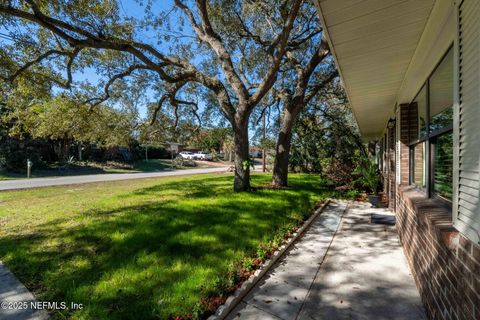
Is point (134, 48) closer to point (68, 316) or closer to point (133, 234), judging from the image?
point (133, 234)

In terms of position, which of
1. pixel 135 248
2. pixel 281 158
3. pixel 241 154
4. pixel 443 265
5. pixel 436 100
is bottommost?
pixel 135 248

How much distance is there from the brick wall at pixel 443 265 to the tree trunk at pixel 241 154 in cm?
518

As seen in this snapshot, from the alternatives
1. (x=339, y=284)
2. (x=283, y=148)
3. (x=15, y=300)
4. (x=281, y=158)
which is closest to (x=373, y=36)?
(x=339, y=284)

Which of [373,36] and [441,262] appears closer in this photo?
[441,262]

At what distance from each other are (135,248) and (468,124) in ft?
12.7

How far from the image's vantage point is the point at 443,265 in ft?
6.19

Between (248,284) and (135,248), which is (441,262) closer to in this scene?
(248,284)

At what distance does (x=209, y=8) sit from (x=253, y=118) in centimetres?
717

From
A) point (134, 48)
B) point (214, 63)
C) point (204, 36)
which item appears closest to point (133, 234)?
point (134, 48)

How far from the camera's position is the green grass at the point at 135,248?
2.54 meters

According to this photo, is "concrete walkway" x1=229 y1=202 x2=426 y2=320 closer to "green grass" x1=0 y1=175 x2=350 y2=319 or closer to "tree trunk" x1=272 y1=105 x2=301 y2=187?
"green grass" x1=0 y1=175 x2=350 y2=319

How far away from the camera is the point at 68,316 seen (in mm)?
2303

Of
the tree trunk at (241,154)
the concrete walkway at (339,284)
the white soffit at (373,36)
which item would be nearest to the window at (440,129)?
the white soffit at (373,36)

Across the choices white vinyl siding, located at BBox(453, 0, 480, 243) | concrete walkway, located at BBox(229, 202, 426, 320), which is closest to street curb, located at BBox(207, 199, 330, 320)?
concrete walkway, located at BBox(229, 202, 426, 320)
